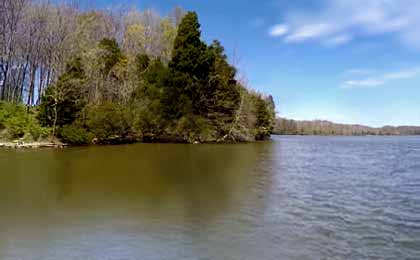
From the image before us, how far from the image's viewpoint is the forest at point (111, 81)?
2895 centimetres

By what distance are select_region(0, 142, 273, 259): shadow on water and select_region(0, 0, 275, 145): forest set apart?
48.6 ft

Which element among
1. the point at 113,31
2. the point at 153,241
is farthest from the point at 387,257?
the point at 113,31

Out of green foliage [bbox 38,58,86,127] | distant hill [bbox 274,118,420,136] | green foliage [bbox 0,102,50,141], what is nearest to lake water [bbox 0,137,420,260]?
green foliage [bbox 0,102,50,141]

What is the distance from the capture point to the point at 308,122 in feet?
412

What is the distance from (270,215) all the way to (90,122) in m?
23.3

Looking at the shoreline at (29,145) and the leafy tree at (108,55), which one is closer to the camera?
the shoreline at (29,145)

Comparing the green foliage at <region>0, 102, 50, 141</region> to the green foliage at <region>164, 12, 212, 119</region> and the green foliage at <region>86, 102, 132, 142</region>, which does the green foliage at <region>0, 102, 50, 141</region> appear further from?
the green foliage at <region>164, 12, 212, 119</region>

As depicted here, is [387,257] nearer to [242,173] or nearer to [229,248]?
[229,248]

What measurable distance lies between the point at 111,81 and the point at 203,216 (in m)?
31.2

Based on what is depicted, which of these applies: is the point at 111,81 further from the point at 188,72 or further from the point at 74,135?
the point at 74,135

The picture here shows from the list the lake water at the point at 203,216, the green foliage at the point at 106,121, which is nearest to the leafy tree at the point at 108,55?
the green foliage at the point at 106,121

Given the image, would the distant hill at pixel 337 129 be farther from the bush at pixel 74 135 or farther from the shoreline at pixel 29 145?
the shoreline at pixel 29 145

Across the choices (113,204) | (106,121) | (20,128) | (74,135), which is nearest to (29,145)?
(20,128)

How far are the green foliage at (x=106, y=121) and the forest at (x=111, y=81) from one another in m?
0.08
